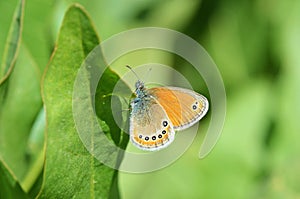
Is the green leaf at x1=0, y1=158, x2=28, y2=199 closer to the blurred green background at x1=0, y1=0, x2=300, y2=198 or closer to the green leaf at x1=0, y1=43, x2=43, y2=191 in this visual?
the green leaf at x1=0, y1=43, x2=43, y2=191

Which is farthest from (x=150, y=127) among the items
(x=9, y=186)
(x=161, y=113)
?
(x=9, y=186)

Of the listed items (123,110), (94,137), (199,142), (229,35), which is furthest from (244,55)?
(94,137)

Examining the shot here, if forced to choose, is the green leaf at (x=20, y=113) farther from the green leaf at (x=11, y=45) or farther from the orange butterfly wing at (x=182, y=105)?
the orange butterfly wing at (x=182, y=105)

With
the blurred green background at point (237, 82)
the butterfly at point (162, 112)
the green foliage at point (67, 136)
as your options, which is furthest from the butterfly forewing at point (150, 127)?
the blurred green background at point (237, 82)

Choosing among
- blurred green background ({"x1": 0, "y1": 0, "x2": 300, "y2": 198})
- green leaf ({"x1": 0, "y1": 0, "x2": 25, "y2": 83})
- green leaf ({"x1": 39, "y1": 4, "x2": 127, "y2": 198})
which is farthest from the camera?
blurred green background ({"x1": 0, "y1": 0, "x2": 300, "y2": 198})

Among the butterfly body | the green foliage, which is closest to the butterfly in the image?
the butterfly body

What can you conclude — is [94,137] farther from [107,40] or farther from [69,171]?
[107,40]
